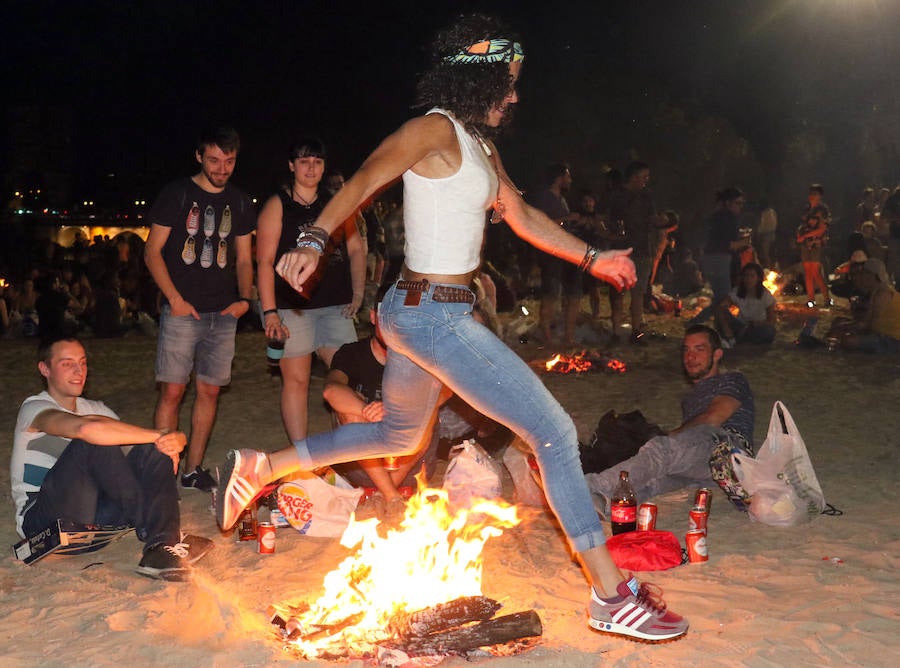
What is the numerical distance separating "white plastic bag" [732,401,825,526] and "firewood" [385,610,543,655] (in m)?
2.09

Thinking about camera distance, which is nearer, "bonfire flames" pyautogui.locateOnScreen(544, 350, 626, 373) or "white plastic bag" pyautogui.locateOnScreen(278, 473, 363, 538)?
"white plastic bag" pyautogui.locateOnScreen(278, 473, 363, 538)

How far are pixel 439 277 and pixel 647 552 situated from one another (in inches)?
79.5

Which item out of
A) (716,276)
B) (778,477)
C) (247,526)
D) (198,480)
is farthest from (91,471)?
(716,276)

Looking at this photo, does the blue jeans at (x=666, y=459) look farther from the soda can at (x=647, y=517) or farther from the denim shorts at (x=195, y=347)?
the denim shorts at (x=195, y=347)

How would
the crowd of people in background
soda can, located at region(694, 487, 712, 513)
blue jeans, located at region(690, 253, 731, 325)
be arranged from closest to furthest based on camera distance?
soda can, located at region(694, 487, 712, 513) → the crowd of people in background → blue jeans, located at region(690, 253, 731, 325)

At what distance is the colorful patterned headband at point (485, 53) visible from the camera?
3.62 meters

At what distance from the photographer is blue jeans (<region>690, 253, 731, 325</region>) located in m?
12.7

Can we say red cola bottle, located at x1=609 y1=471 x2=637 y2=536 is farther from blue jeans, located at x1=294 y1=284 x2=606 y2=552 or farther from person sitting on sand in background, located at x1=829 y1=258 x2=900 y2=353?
person sitting on sand in background, located at x1=829 y1=258 x2=900 y2=353

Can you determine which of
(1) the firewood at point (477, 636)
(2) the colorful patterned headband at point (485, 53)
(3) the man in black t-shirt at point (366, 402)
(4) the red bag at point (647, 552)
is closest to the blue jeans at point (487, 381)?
(1) the firewood at point (477, 636)

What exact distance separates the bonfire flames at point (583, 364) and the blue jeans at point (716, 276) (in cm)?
275

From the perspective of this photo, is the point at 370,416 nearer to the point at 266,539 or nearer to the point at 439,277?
the point at 266,539

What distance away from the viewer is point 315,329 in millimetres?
6188

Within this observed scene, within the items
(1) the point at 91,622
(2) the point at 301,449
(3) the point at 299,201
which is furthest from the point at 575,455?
(3) the point at 299,201

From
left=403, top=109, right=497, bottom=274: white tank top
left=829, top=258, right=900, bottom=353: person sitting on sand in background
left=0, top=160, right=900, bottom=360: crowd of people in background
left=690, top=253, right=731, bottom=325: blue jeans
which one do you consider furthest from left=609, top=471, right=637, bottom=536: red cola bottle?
left=690, top=253, right=731, bottom=325: blue jeans
